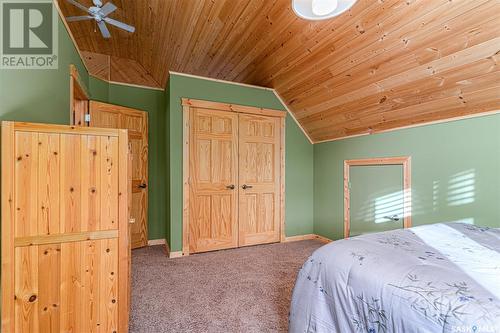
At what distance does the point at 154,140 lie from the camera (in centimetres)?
387

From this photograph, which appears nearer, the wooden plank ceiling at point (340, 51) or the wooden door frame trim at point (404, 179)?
the wooden plank ceiling at point (340, 51)

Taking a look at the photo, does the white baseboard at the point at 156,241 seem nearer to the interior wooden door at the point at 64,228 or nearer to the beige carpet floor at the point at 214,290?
the beige carpet floor at the point at 214,290

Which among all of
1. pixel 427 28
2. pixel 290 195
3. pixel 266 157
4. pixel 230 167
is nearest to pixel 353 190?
pixel 290 195

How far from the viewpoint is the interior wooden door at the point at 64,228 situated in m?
1.16

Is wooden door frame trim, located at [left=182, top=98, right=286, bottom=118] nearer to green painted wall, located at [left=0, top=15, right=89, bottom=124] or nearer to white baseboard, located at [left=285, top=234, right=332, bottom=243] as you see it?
green painted wall, located at [left=0, top=15, right=89, bottom=124]

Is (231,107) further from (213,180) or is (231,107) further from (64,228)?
(64,228)

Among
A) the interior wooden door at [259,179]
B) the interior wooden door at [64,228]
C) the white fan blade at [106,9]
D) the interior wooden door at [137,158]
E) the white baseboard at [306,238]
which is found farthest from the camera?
the white baseboard at [306,238]

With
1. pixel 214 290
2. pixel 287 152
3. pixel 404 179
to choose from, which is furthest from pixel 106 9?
pixel 404 179

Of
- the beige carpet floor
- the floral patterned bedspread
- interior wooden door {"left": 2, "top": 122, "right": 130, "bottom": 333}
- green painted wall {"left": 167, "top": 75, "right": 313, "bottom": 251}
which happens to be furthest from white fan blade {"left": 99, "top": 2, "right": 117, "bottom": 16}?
the floral patterned bedspread

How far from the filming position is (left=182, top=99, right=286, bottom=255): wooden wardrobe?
3268 mm

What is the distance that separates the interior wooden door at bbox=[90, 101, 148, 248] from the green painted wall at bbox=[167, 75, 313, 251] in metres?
0.67

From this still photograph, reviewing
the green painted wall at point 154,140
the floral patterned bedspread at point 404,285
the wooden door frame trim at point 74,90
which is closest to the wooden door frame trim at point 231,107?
the green painted wall at point 154,140

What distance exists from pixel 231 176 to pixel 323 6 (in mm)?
2440

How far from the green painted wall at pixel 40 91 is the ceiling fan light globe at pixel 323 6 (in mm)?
1906
